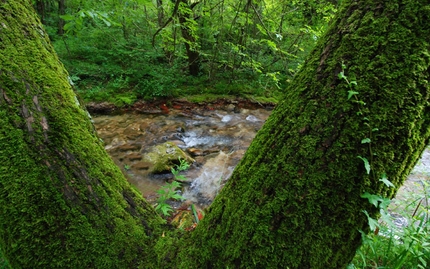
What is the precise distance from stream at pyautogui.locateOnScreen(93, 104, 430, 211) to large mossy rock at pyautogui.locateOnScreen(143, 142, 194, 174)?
0.40 ft

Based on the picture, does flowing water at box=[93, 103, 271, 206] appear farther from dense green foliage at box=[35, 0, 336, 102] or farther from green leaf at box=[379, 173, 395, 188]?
green leaf at box=[379, 173, 395, 188]

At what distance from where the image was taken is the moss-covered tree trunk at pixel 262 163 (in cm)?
88

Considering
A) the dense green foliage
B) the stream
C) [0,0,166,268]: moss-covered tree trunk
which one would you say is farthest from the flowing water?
[0,0,166,268]: moss-covered tree trunk

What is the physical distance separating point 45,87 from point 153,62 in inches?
294

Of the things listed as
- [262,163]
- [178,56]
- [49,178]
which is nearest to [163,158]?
[49,178]

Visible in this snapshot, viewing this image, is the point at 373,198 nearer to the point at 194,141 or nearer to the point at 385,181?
the point at 385,181

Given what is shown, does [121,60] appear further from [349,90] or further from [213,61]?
[349,90]

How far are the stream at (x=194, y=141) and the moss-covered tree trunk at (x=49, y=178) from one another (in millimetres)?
2472

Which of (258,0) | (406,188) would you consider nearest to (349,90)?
(406,188)

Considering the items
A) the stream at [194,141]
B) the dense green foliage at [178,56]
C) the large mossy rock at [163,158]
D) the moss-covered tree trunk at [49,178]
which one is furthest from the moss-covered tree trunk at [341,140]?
the dense green foliage at [178,56]

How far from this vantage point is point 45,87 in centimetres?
125

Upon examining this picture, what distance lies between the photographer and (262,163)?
1086 millimetres

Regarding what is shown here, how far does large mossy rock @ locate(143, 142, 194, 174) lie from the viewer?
4303 millimetres

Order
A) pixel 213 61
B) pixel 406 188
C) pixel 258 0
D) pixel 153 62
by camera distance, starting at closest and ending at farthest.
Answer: pixel 406 188 < pixel 258 0 < pixel 213 61 < pixel 153 62
